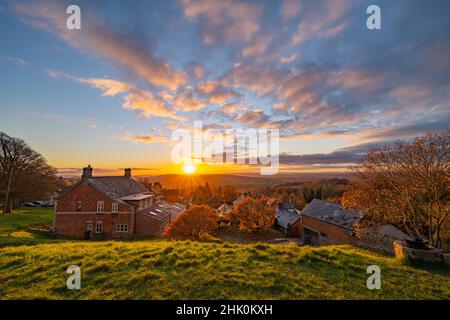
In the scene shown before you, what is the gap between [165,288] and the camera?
6133 millimetres

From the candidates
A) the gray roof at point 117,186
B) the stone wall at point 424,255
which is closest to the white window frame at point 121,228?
the gray roof at point 117,186

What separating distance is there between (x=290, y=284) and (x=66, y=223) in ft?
128

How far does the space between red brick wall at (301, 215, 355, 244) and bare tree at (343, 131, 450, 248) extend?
9323 millimetres

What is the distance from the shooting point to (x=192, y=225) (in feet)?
79.3

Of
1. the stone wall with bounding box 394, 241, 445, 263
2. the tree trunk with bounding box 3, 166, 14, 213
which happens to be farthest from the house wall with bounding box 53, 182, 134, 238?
the stone wall with bounding box 394, 241, 445, 263

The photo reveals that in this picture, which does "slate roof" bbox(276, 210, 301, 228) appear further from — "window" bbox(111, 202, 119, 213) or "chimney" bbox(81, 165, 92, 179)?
"chimney" bbox(81, 165, 92, 179)

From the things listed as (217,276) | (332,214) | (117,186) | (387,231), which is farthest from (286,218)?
(217,276)

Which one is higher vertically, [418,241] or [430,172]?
[430,172]

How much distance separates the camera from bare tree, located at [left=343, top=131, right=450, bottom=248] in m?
12.4

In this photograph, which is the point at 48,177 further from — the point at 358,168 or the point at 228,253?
the point at 358,168

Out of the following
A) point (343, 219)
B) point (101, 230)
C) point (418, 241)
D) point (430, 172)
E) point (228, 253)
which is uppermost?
point (430, 172)
